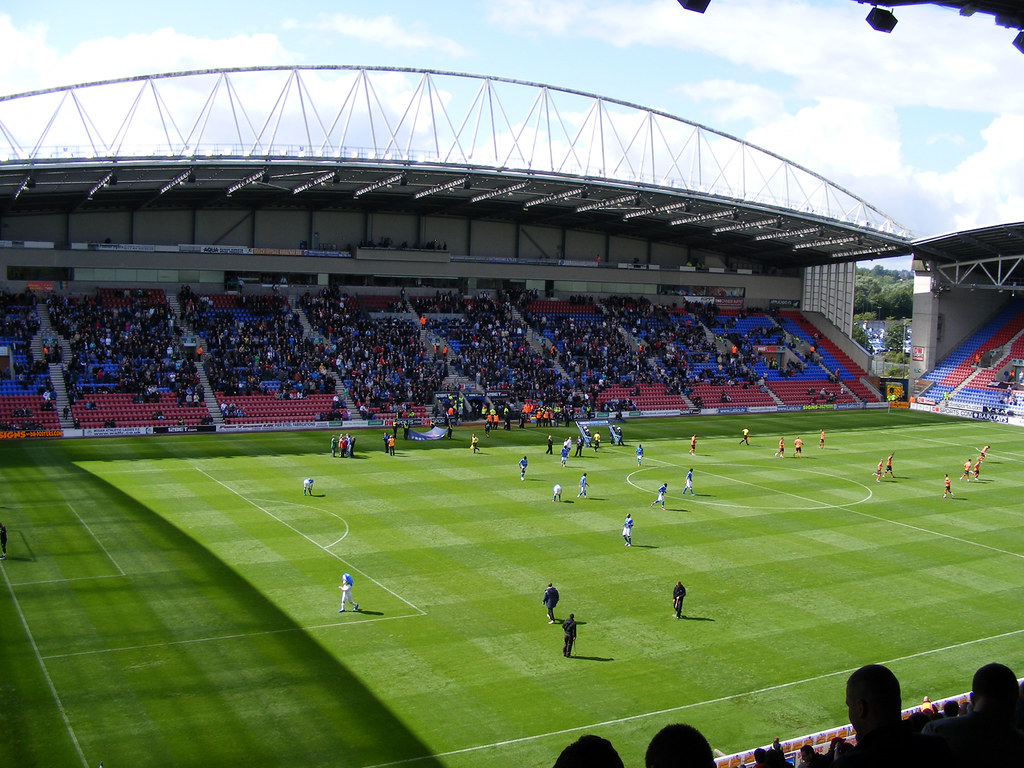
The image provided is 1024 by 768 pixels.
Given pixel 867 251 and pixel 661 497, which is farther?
pixel 867 251

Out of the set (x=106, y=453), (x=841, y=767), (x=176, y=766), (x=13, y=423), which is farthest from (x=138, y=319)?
(x=841, y=767)

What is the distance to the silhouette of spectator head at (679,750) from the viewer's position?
495 cm

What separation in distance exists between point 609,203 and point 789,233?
54.0 feet

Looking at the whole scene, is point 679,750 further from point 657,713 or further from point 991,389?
point 991,389

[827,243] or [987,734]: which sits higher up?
[827,243]

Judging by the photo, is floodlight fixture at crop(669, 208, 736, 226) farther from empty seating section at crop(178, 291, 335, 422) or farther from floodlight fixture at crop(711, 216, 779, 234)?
empty seating section at crop(178, 291, 335, 422)

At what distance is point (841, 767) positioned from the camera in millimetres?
4883

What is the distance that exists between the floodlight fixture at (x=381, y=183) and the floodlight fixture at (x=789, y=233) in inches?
1246

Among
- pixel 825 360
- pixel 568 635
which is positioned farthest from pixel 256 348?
pixel 825 360

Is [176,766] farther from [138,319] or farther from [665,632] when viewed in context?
[138,319]

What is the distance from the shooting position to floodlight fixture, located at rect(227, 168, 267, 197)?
193 ft

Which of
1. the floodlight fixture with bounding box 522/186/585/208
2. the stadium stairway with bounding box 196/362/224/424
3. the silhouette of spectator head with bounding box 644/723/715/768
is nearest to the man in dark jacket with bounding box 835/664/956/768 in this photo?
the silhouette of spectator head with bounding box 644/723/715/768

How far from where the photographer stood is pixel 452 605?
2664 centimetres

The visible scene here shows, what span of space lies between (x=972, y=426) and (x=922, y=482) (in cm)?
2766
